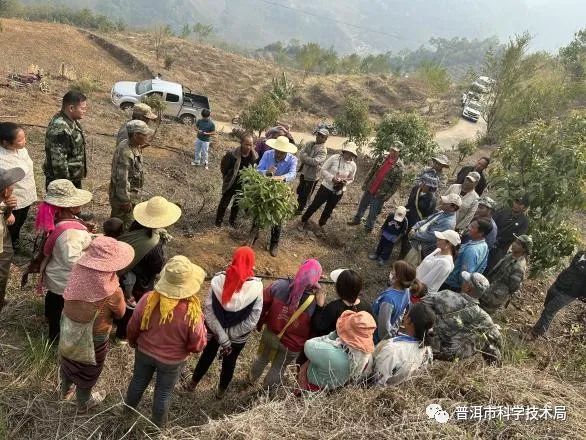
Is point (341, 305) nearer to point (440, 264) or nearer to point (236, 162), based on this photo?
point (440, 264)

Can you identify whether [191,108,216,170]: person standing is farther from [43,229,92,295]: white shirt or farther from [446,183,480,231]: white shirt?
[43,229,92,295]: white shirt

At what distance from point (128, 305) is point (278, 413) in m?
1.86

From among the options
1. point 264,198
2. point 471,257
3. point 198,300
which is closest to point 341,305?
point 198,300

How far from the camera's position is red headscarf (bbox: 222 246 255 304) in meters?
3.12

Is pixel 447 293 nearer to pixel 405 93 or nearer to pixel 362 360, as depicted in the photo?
pixel 362 360

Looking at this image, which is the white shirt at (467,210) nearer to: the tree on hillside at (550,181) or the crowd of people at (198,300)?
the tree on hillside at (550,181)

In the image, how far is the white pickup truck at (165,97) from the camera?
50.6 ft

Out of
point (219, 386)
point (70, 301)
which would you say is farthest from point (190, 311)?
point (219, 386)

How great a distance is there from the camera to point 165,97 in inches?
623

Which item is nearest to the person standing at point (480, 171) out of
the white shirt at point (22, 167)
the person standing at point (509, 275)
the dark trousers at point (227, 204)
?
the person standing at point (509, 275)

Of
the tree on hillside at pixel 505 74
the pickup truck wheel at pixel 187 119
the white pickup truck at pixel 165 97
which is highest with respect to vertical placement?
the tree on hillside at pixel 505 74

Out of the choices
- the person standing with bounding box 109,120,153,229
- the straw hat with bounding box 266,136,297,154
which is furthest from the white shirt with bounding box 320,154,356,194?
the person standing with bounding box 109,120,153,229

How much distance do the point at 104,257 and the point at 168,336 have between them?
0.69 meters

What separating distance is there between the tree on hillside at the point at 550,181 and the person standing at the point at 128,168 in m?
5.37
